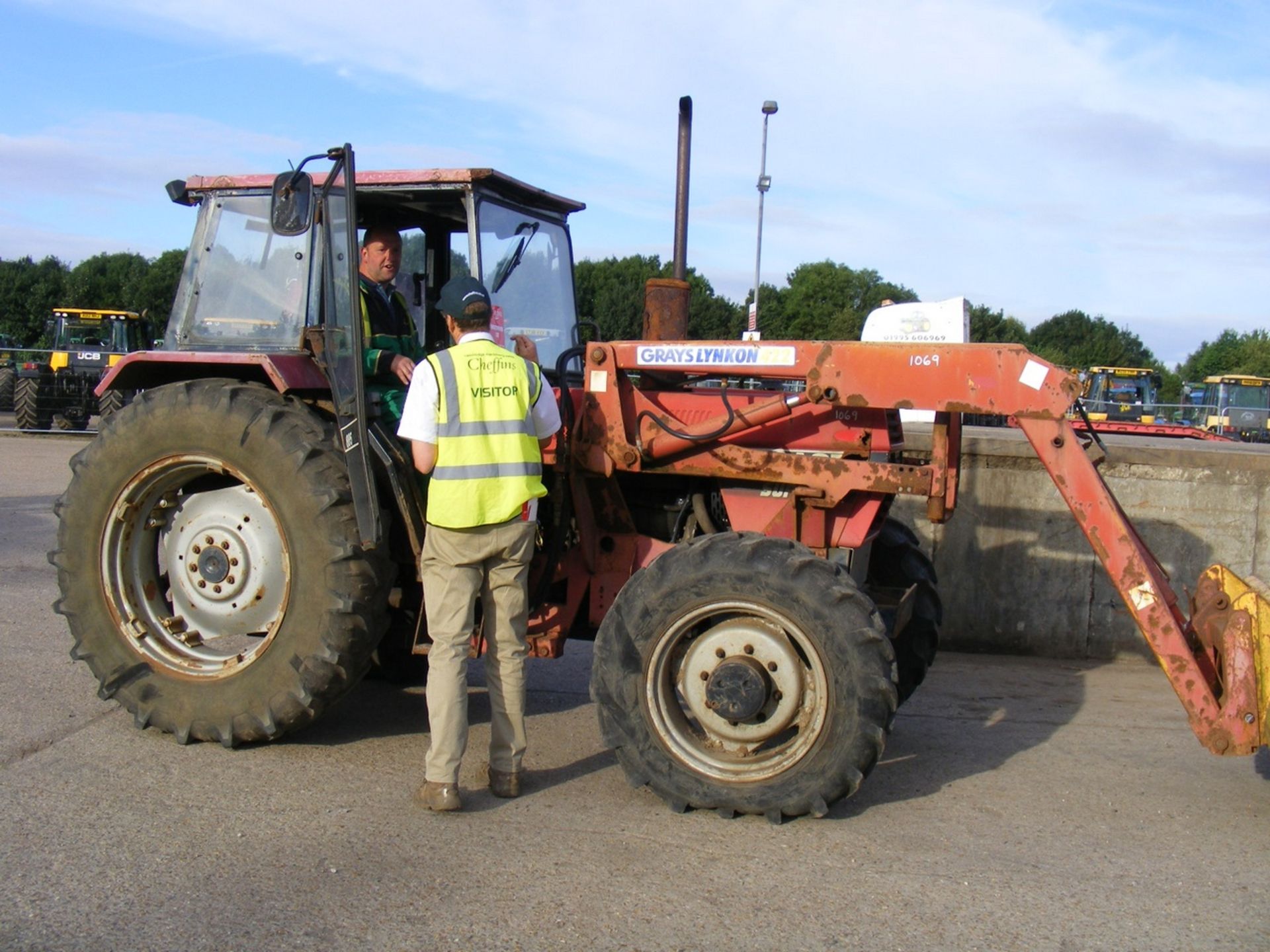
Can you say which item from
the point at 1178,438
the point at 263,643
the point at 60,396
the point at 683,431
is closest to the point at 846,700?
the point at 683,431

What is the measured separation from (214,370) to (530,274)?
153 cm

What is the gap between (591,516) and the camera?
529 centimetres

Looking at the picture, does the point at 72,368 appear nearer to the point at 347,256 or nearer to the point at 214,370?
the point at 214,370

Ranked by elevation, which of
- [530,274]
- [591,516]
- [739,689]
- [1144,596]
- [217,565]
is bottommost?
[739,689]

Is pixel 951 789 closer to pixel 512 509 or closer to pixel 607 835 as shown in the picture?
pixel 607 835

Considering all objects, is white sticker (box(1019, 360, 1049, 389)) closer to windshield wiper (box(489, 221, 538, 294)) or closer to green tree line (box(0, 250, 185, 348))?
windshield wiper (box(489, 221, 538, 294))

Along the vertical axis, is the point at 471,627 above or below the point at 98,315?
below

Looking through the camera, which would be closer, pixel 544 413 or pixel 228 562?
pixel 544 413

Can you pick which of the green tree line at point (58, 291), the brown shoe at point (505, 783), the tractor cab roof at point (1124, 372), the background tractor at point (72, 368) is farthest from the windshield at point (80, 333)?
the green tree line at point (58, 291)

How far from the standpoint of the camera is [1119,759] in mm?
5559

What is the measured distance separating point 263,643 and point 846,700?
2.40m

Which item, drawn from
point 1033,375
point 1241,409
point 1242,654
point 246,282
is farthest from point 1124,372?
point 246,282

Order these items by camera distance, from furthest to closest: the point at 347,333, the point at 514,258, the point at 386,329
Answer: the point at 514,258 < the point at 386,329 < the point at 347,333

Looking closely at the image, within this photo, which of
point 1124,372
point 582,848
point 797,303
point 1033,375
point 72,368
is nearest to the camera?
point 582,848
